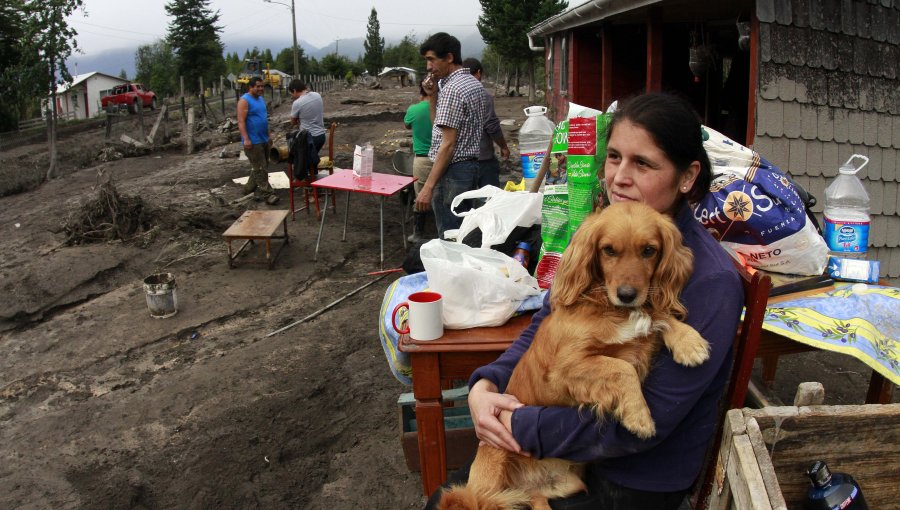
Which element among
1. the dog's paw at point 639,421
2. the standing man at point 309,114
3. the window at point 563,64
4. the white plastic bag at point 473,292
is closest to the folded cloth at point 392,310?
the white plastic bag at point 473,292

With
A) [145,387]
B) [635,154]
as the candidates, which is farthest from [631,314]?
[145,387]

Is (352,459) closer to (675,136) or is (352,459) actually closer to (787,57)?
(675,136)

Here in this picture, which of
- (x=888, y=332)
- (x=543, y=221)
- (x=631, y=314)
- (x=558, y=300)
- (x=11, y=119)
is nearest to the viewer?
(x=631, y=314)

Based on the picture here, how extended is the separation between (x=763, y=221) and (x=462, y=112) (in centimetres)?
302

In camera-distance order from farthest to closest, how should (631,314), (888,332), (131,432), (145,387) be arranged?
1. (145,387)
2. (131,432)
3. (888,332)
4. (631,314)

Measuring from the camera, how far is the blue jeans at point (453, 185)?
17.7 feet

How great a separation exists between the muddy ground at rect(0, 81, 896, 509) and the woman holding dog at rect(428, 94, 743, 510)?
185cm

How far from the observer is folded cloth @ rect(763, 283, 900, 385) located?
2.30m

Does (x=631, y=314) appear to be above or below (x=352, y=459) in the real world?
above

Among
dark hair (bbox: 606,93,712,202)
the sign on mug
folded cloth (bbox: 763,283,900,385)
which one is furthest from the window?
dark hair (bbox: 606,93,712,202)

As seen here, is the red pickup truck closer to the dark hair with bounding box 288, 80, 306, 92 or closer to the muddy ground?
the muddy ground

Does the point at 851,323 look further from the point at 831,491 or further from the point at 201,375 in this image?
the point at 201,375

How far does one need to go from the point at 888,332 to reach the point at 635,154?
1.43m

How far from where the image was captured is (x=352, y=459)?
12.6 ft
